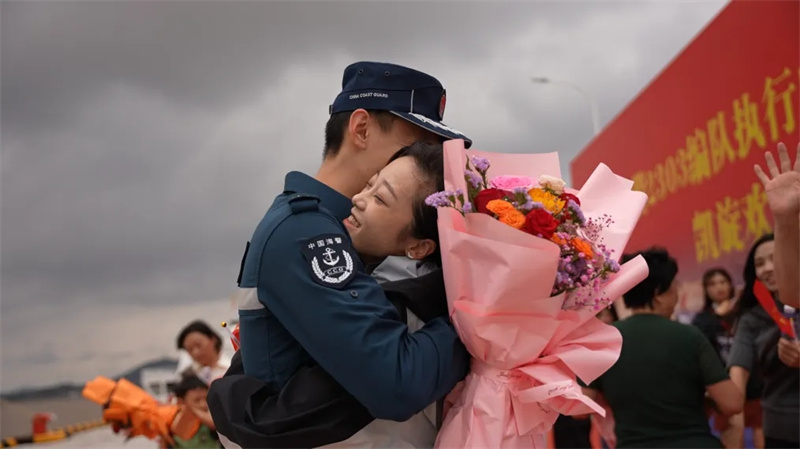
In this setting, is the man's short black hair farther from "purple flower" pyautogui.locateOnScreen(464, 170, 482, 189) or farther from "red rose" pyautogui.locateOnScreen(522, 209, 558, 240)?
"red rose" pyautogui.locateOnScreen(522, 209, 558, 240)

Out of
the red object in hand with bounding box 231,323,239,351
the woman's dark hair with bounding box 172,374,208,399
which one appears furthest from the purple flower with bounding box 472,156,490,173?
the woman's dark hair with bounding box 172,374,208,399

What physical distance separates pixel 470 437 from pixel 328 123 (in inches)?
Result: 38.7

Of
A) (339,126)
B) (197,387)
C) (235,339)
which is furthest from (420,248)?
(197,387)

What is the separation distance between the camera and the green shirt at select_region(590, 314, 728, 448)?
381 cm

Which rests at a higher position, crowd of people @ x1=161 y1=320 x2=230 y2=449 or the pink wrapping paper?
the pink wrapping paper

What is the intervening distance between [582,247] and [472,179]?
29 cm

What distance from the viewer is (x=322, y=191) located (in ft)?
7.34

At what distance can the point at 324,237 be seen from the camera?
75.3 inches

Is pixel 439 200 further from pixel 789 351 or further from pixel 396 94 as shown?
pixel 789 351

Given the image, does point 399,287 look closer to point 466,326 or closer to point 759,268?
point 466,326

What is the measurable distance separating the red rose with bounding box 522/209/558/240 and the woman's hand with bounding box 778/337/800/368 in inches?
98.5

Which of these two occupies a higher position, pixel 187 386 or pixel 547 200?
pixel 547 200

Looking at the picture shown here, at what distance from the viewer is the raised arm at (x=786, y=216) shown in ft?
10.1

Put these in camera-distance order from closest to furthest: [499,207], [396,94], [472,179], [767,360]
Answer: [499,207] → [472,179] → [396,94] → [767,360]
